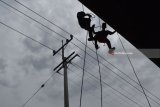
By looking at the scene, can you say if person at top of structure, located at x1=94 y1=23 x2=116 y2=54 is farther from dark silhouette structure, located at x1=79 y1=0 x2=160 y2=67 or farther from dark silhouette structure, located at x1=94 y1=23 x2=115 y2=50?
dark silhouette structure, located at x1=79 y1=0 x2=160 y2=67

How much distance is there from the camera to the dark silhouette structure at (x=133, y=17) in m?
7.52

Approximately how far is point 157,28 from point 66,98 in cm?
683

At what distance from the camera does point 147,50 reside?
375 inches

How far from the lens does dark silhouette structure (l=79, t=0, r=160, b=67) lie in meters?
7.52

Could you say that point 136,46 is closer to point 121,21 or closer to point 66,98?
point 121,21

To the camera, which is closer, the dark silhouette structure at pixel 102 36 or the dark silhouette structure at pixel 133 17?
the dark silhouette structure at pixel 133 17

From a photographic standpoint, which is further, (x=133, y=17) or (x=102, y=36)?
(x=102, y=36)

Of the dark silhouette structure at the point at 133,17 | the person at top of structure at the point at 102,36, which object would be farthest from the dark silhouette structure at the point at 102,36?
the dark silhouette structure at the point at 133,17

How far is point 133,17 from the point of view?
26.5ft

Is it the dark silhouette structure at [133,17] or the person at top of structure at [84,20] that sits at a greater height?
the person at top of structure at [84,20]

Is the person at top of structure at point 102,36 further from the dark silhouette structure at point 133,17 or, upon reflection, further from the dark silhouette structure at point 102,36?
the dark silhouette structure at point 133,17

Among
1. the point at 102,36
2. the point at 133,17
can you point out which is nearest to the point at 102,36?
the point at 102,36

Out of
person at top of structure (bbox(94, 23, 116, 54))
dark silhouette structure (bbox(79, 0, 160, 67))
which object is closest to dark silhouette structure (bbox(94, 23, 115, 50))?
person at top of structure (bbox(94, 23, 116, 54))

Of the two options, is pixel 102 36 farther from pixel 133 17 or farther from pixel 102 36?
pixel 133 17
